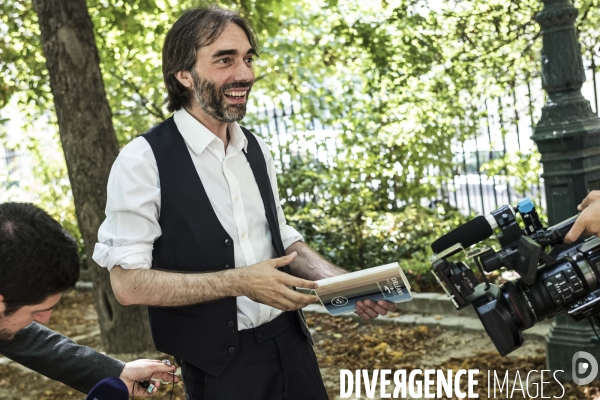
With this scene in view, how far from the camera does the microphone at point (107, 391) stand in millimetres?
1934

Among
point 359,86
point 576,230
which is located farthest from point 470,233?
point 359,86

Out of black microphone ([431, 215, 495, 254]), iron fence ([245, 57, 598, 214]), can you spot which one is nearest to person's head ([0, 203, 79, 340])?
black microphone ([431, 215, 495, 254])

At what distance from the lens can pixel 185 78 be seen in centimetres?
279

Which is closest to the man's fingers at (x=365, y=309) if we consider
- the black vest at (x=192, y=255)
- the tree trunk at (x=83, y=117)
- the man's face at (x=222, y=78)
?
the black vest at (x=192, y=255)

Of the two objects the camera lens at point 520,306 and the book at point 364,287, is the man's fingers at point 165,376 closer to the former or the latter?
the book at point 364,287

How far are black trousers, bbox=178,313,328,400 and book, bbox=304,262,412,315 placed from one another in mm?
249

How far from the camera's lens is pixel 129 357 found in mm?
5809

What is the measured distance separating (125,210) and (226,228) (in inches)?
14.0

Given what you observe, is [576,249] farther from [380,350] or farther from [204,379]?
[380,350]

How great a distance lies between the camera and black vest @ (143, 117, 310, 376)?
2.58 m

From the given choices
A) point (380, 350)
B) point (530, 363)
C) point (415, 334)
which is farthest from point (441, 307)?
point (530, 363)

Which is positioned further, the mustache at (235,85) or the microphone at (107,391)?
the mustache at (235,85)

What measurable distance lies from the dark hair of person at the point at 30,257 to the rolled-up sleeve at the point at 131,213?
0.50 meters

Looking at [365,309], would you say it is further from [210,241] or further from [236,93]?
[236,93]
